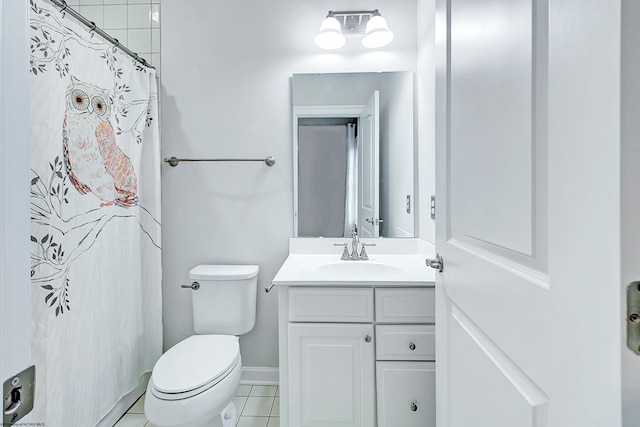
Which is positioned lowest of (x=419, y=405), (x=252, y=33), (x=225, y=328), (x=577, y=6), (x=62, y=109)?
(x=419, y=405)

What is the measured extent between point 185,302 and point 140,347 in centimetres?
32

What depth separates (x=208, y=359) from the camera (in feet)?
4.73

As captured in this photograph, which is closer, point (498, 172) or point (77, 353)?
point (498, 172)

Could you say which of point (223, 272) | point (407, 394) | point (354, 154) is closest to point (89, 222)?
point (223, 272)

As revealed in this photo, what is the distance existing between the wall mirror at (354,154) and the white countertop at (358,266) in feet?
0.22

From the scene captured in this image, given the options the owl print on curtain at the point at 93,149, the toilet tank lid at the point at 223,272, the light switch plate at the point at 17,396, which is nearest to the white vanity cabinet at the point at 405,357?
the toilet tank lid at the point at 223,272

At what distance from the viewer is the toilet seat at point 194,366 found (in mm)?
1258

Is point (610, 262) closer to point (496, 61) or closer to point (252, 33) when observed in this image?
point (496, 61)

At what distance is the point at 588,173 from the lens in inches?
16.7

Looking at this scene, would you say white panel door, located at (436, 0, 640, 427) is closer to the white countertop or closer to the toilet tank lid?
the white countertop

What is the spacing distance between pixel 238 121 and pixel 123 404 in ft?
5.38

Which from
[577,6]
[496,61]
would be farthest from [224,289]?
[577,6]

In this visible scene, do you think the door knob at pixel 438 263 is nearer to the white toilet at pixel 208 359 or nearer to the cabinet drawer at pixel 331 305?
the cabinet drawer at pixel 331 305

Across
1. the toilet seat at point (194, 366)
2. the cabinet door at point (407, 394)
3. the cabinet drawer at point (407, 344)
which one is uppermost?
the cabinet drawer at point (407, 344)
